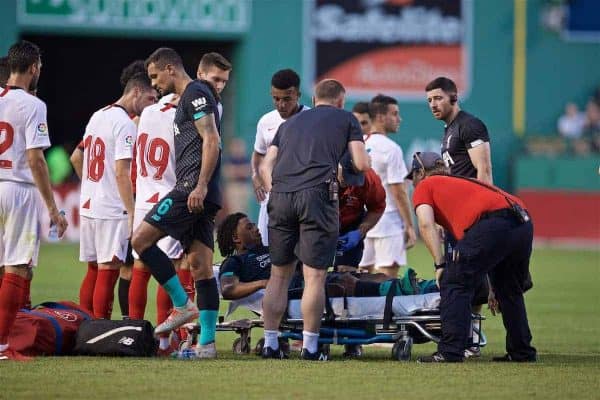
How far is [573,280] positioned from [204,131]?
12.2 meters

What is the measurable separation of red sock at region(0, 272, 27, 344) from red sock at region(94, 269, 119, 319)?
147 centimetres

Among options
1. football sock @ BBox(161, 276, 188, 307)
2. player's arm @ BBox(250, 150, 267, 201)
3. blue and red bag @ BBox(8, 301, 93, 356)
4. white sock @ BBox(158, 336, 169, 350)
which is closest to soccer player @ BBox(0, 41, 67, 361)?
blue and red bag @ BBox(8, 301, 93, 356)

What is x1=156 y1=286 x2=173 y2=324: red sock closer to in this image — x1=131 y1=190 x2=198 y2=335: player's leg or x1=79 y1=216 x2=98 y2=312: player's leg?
x1=79 y1=216 x2=98 y2=312: player's leg

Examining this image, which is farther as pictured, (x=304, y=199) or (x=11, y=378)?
(x=304, y=199)

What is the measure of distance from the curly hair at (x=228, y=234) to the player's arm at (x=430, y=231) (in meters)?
1.90

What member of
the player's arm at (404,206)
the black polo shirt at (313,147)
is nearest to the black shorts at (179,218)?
the black polo shirt at (313,147)

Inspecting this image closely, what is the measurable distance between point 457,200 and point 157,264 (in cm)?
239

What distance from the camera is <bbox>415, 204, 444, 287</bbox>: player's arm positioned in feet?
33.3

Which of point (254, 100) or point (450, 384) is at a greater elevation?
point (254, 100)

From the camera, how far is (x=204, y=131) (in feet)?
34.2

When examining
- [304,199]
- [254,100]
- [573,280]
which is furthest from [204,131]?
[254,100]

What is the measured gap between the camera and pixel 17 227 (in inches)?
404

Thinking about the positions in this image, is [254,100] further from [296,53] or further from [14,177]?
[14,177]

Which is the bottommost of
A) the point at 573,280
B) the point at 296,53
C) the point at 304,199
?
the point at 573,280
